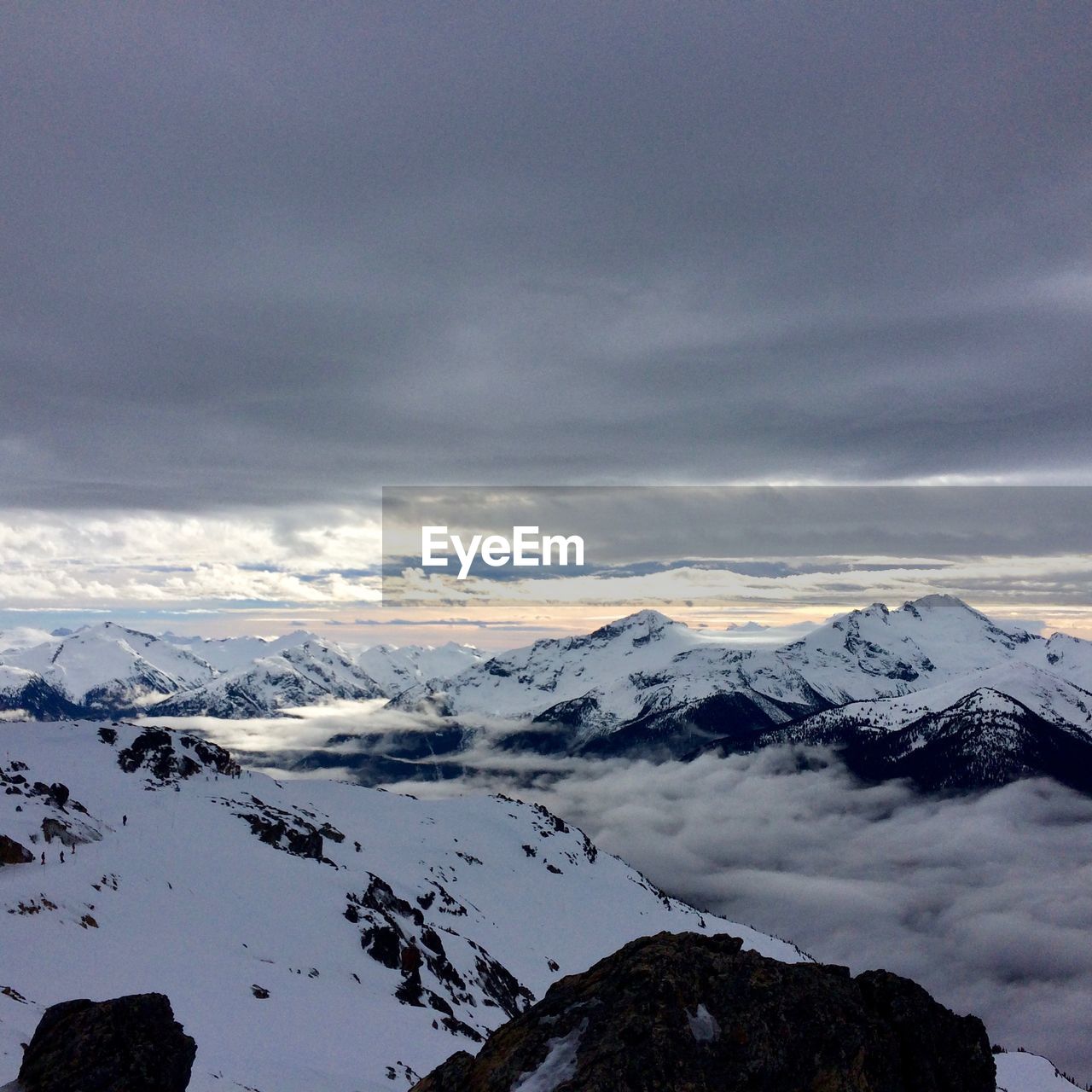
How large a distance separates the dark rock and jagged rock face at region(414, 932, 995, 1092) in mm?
46169

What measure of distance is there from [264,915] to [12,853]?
23334mm

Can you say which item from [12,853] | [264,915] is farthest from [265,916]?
[12,853]

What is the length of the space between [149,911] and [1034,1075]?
106909 mm

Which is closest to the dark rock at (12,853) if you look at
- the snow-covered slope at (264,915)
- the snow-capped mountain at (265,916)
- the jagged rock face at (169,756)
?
the snow-capped mountain at (265,916)

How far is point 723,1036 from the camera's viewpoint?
15320 mm

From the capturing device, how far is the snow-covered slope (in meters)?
38.2

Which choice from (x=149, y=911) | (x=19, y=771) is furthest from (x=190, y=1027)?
(x=19, y=771)

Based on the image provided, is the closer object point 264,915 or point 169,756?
point 264,915

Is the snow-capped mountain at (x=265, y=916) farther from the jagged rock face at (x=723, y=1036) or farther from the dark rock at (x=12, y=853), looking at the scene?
the jagged rock face at (x=723, y=1036)

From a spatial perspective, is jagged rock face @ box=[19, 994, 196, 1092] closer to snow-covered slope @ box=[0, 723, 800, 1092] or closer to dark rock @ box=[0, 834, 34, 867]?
snow-covered slope @ box=[0, 723, 800, 1092]

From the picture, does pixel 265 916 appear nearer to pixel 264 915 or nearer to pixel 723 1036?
pixel 264 915

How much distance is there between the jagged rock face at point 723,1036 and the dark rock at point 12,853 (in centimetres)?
4617

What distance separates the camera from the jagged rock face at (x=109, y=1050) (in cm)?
1794

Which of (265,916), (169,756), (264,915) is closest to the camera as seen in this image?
(265,916)
